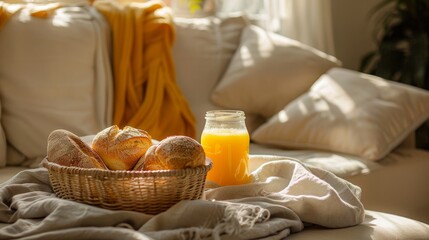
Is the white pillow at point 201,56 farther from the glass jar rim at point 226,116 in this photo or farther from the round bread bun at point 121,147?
the round bread bun at point 121,147

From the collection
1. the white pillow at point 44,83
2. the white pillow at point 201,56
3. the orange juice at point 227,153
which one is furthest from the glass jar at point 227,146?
the white pillow at point 201,56

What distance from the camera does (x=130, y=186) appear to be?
129 centimetres

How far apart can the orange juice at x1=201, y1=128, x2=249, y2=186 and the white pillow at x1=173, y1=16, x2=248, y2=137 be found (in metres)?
1.08

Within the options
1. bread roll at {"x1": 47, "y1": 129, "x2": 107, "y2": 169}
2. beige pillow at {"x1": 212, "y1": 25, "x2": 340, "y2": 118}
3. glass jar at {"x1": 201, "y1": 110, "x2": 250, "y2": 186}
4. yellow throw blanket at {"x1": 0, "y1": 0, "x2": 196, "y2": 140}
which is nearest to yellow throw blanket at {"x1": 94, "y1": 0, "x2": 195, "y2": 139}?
yellow throw blanket at {"x1": 0, "y1": 0, "x2": 196, "y2": 140}

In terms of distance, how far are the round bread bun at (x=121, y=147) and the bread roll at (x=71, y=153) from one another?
2cm

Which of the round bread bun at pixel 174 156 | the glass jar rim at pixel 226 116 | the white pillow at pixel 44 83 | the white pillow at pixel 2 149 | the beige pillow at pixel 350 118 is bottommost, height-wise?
the beige pillow at pixel 350 118

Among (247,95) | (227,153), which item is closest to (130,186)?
(227,153)

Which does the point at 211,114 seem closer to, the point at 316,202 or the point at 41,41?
the point at 316,202

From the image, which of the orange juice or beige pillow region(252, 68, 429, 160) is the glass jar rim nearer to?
the orange juice

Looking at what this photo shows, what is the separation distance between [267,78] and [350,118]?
407 mm

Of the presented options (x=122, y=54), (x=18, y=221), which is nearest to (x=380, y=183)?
(x=122, y=54)

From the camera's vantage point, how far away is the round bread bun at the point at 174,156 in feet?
4.26

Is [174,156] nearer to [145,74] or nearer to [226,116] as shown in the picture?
[226,116]

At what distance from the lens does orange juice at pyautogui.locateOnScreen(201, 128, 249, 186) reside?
153cm
